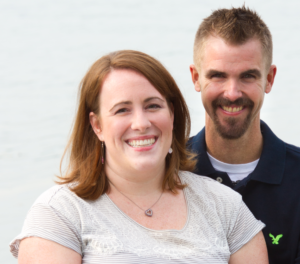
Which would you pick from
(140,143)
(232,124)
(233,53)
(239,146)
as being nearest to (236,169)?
Answer: (239,146)

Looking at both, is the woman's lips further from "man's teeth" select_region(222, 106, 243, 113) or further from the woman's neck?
"man's teeth" select_region(222, 106, 243, 113)

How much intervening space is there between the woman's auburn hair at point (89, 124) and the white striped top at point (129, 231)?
81 mm

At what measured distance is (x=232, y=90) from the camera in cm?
243

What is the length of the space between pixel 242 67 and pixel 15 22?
679 cm

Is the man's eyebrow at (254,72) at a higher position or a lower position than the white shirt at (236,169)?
higher

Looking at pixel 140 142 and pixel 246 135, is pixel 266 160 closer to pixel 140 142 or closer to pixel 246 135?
pixel 246 135

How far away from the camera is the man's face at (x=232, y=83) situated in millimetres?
2430

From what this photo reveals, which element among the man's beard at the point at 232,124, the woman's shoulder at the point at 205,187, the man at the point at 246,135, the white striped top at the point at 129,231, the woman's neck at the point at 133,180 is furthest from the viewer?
the man's beard at the point at 232,124

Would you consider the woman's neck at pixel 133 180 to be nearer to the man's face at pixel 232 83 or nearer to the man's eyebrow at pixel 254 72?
the man's face at pixel 232 83

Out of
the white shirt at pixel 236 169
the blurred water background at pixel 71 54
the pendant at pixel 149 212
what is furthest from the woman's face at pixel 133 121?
the blurred water background at pixel 71 54

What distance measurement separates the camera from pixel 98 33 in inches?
331

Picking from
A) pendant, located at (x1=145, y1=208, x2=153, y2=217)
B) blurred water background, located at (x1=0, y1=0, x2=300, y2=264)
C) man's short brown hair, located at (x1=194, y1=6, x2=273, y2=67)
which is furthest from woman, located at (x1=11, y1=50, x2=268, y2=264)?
blurred water background, located at (x1=0, y1=0, x2=300, y2=264)

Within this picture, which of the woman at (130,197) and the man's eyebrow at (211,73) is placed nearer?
the woman at (130,197)

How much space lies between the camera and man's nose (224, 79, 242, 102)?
242cm
